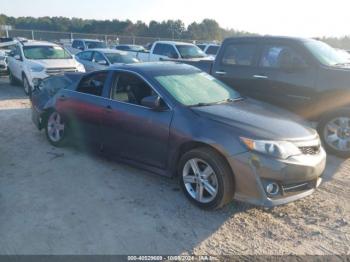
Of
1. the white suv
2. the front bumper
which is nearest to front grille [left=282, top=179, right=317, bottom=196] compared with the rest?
the front bumper

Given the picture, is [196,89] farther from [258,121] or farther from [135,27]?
[135,27]

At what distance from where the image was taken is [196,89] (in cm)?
500

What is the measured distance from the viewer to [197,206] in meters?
4.23

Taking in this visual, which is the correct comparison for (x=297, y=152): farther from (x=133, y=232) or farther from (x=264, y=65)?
(x=264, y=65)

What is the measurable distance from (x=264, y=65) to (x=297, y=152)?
3.48 metres

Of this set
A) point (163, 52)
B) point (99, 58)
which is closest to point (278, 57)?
point (99, 58)

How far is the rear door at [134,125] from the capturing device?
179 inches

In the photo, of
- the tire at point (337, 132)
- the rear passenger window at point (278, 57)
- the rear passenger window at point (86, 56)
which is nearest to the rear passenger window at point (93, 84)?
the rear passenger window at point (278, 57)

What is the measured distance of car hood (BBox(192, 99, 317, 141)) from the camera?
13.1 feet

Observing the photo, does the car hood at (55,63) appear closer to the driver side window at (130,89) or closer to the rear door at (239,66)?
the rear door at (239,66)

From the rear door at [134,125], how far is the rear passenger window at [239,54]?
312 centimetres

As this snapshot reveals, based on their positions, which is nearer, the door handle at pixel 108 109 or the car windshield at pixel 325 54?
the door handle at pixel 108 109

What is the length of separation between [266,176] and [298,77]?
3.39 meters

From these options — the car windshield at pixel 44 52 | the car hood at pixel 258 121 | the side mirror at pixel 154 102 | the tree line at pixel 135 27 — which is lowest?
the tree line at pixel 135 27
